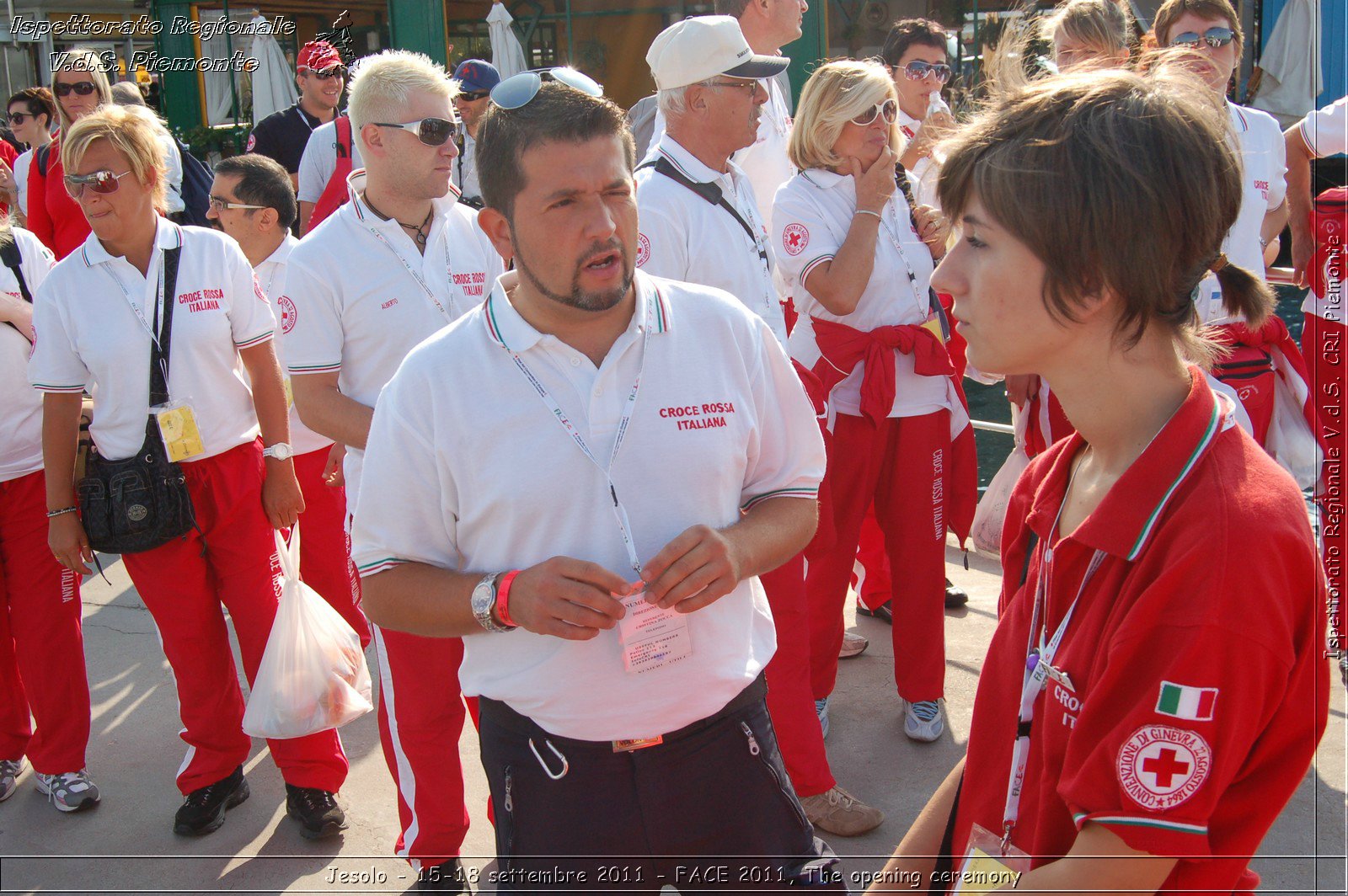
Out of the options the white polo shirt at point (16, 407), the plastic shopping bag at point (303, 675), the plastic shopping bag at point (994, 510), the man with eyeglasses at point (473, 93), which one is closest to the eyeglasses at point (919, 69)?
the man with eyeglasses at point (473, 93)

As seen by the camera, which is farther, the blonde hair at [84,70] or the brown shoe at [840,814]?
the blonde hair at [84,70]

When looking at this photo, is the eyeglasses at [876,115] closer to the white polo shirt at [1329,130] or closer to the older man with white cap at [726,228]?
the older man with white cap at [726,228]

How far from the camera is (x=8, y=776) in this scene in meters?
4.18

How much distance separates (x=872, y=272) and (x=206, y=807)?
2993 mm

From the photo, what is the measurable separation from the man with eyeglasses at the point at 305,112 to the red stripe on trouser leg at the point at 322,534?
3777 mm

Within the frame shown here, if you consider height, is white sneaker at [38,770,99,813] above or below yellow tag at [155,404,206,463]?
below

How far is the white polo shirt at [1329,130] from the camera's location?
439cm

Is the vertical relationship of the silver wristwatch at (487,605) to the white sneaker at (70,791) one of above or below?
above

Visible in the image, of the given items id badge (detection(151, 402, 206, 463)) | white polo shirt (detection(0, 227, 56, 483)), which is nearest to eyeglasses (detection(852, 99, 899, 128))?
id badge (detection(151, 402, 206, 463))

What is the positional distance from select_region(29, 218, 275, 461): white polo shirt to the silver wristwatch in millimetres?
2198

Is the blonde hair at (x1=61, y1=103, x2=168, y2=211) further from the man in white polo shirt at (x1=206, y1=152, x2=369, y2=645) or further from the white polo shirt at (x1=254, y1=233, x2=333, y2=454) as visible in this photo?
the man in white polo shirt at (x1=206, y1=152, x2=369, y2=645)

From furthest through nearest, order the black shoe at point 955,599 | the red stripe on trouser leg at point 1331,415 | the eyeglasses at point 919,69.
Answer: the eyeglasses at point 919,69 → the black shoe at point 955,599 → the red stripe on trouser leg at point 1331,415

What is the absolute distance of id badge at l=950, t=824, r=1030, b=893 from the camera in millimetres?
1484

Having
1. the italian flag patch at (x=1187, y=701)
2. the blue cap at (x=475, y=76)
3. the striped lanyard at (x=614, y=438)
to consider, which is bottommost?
the italian flag patch at (x=1187, y=701)
